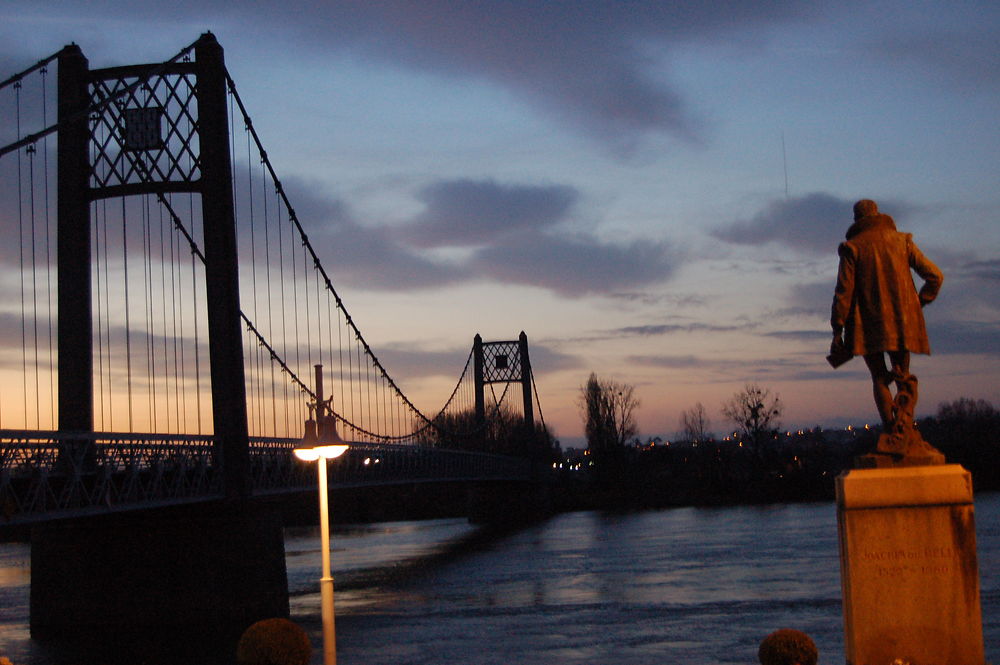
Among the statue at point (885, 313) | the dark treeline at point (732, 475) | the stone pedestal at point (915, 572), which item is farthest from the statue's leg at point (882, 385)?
the dark treeline at point (732, 475)

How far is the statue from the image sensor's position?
10.7m

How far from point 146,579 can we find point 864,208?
73.6 feet

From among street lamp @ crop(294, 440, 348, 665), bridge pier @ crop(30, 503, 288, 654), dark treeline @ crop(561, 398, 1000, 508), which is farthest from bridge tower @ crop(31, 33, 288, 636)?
dark treeline @ crop(561, 398, 1000, 508)

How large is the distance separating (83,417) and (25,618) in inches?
350

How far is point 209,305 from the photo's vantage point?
31562 millimetres

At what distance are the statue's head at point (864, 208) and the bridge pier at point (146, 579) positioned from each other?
20.9 m

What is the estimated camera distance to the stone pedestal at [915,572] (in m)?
10.1

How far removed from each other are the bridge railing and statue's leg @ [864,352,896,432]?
15045 millimetres

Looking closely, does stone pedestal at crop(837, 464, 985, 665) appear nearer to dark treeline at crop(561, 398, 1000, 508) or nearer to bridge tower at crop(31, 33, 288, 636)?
bridge tower at crop(31, 33, 288, 636)

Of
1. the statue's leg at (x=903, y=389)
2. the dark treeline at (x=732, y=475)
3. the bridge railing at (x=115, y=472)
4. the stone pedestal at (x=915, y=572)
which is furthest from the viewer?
the dark treeline at (x=732, y=475)

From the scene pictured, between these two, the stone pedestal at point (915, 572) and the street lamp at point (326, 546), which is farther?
the street lamp at point (326, 546)

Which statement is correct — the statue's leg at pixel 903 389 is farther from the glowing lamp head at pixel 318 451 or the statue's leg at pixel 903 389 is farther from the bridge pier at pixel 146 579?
the bridge pier at pixel 146 579

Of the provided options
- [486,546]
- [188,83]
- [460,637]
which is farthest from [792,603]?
[486,546]

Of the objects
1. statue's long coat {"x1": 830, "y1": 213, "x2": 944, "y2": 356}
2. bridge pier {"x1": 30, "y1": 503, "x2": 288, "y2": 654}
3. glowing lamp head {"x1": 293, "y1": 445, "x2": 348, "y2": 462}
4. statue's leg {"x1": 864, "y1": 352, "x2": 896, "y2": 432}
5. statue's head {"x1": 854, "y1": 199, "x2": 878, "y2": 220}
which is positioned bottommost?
bridge pier {"x1": 30, "y1": 503, "x2": 288, "y2": 654}
